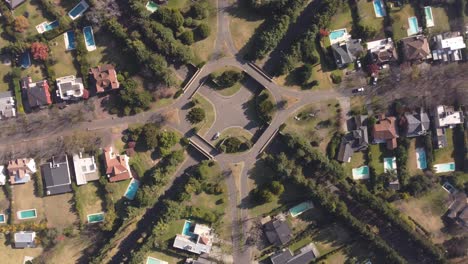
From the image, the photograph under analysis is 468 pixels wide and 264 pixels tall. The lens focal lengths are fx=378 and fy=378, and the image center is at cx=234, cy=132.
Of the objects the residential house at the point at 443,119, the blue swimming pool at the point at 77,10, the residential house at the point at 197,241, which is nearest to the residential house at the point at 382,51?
the residential house at the point at 443,119

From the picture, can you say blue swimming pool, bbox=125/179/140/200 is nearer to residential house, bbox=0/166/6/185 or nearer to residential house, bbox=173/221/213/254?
residential house, bbox=173/221/213/254

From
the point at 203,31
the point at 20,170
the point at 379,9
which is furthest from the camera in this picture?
the point at 379,9

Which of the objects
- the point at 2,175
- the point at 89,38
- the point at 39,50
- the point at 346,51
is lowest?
the point at 2,175

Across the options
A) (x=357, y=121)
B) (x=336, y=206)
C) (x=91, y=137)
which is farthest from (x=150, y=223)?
(x=357, y=121)

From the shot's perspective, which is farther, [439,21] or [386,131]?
[439,21]

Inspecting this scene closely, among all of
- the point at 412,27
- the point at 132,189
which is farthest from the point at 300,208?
the point at 412,27

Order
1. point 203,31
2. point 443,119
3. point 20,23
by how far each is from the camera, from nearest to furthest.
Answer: point 203,31 → point 20,23 → point 443,119

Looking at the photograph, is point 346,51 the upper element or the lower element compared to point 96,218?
upper

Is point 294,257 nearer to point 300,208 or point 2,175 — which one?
point 300,208
